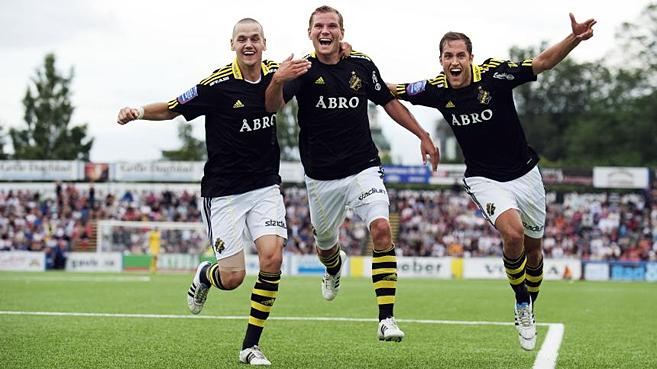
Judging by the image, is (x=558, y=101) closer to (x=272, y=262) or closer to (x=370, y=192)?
(x=370, y=192)

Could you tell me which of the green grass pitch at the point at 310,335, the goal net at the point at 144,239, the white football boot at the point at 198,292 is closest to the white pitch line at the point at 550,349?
the green grass pitch at the point at 310,335

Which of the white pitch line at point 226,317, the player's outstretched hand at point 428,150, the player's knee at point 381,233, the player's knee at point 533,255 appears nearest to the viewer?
the player's knee at point 381,233

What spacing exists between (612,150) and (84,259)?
54.4 meters

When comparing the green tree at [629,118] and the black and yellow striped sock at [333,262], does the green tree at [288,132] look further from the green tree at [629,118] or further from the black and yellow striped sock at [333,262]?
the black and yellow striped sock at [333,262]

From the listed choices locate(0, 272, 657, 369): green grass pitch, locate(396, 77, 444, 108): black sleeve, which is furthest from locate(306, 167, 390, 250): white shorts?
locate(0, 272, 657, 369): green grass pitch

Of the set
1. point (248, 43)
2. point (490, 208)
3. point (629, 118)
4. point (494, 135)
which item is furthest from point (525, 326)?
point (629, 118)

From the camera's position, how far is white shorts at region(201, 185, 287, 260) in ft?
29.0

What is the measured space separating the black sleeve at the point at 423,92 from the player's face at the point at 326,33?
1.08 metres

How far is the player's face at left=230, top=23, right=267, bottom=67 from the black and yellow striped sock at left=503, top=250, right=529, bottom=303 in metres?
3.30

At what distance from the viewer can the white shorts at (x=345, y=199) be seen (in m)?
9.13

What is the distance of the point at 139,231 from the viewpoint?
44844 mm

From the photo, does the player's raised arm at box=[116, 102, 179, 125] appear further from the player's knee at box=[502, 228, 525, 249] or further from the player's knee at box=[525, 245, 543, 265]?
the player's knee at box=[525, 245, 543, 265]

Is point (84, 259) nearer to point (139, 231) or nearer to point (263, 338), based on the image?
point (139, 231)

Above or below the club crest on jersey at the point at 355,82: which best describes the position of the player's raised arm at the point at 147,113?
below
